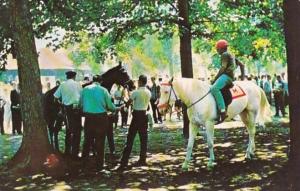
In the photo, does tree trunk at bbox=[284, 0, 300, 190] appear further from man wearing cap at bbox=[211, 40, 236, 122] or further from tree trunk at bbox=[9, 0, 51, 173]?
tree trunk at bbox=[9, 0, 51, 173]

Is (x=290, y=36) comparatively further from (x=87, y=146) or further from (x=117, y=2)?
(x=117, y=2)

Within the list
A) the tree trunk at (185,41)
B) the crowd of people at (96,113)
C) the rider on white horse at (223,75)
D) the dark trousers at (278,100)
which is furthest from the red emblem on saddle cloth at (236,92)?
the dark trousers at (278,100)

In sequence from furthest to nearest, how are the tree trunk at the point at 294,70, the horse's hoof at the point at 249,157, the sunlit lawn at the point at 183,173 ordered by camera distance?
the horse's hoof at the point at 249,157, the sunlit lawn at the point at 183,173, the tree trunk at the point at 294,70

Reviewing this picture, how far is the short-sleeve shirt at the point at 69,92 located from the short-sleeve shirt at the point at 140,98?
5.05 ft

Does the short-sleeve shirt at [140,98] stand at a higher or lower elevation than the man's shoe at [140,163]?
higher

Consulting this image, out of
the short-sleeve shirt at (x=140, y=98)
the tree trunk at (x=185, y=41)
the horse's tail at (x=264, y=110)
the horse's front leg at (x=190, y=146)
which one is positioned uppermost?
the tree trunk at (x=185, y=41)

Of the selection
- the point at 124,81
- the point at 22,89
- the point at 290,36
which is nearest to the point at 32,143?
the point at 22,89

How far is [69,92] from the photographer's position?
44.8ft

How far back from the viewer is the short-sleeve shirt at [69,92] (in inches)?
535

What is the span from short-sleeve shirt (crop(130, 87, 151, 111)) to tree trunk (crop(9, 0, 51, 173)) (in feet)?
7.20

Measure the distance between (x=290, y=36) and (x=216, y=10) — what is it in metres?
11.0

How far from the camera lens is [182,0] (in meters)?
18.9

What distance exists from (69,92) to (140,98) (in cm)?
190

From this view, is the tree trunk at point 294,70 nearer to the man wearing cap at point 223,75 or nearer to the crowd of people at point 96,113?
the man wearing cap at point 223,75
